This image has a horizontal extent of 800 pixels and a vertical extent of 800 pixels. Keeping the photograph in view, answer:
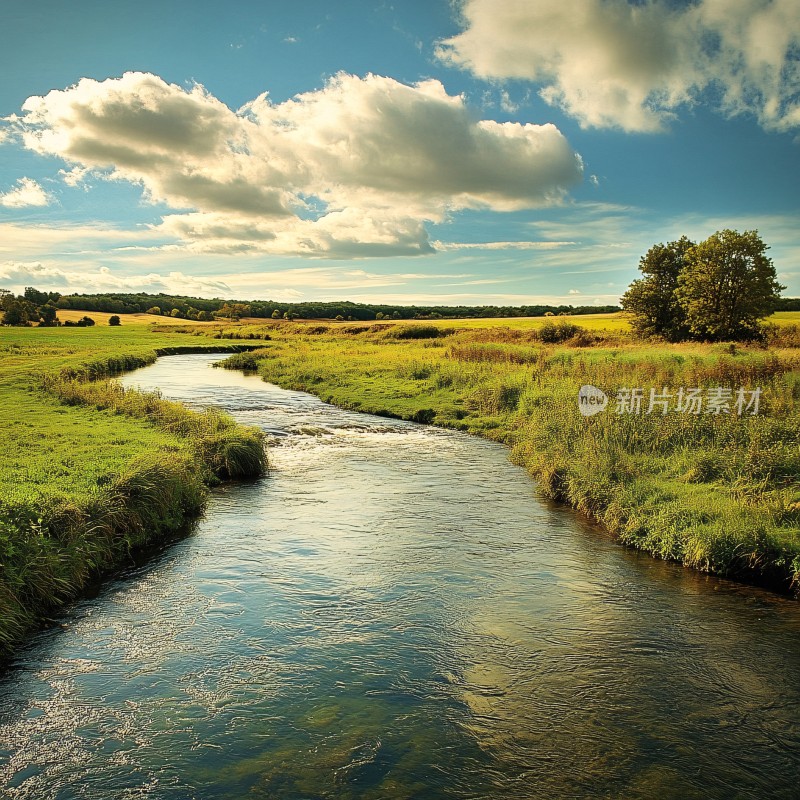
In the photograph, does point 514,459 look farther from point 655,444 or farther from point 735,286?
point 735,286

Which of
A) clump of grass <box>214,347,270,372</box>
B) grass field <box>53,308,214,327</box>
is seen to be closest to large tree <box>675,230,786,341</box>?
clump of grass <box>214,347,270,372</box>

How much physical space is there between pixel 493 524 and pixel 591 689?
674 cm

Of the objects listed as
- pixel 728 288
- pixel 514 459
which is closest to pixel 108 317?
pixel 728 288

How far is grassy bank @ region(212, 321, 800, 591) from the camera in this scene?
11.9 meters

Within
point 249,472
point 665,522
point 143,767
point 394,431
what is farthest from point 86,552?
point 394,431

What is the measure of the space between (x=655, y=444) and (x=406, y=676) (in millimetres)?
11510

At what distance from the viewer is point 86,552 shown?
1108 centimetres

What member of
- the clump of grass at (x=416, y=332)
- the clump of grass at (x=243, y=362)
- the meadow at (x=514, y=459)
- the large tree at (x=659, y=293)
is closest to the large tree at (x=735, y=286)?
the large tree at (x=659, y=293)

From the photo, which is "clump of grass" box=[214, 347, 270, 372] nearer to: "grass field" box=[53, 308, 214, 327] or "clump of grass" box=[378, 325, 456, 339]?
"clump of grass" box=[378, 325, 456, 339]

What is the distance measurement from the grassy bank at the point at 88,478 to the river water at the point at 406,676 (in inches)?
28.9

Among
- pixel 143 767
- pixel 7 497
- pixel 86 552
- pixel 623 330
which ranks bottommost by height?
pixel 143 767

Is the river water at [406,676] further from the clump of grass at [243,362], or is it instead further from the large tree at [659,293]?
the large tree at [659,293]

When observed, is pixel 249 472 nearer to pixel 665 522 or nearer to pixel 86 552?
pixel 86 552

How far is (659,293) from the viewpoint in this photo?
60.1 m
